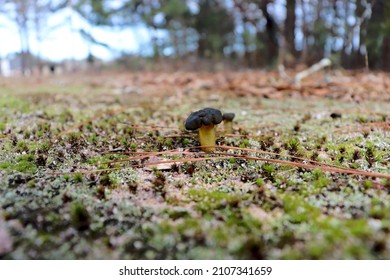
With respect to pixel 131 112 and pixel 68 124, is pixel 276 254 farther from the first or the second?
pixel 131 112

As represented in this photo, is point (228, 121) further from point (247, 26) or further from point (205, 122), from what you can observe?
point (247, 26)

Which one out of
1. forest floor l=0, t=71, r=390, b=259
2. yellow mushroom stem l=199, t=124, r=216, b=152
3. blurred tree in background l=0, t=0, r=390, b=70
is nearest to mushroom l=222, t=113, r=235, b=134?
forest floor l=0, t=71, r=390, b=259

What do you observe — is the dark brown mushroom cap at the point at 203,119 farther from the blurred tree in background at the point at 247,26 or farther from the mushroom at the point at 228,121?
the blurred tree in background at the point at 247,26

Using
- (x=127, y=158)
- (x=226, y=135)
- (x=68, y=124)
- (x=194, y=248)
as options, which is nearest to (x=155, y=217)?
(x=194, y=248)

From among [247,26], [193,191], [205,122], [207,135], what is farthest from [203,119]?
[247,26]

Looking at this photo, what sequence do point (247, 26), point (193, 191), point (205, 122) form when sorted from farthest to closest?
point (247, 26) → point (205, 122) → point (193, 191)

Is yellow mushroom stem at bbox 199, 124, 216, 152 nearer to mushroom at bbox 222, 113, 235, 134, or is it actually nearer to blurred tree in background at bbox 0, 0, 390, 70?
mushroom at bbox 222, 113, 235, 134

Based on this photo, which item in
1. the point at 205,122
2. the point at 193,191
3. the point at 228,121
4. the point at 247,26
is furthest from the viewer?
the point at 247,26
